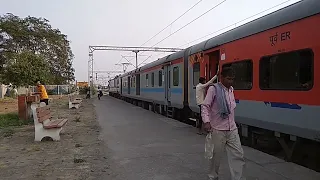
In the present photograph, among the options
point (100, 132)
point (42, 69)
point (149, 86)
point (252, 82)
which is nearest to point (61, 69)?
point (42, 69)

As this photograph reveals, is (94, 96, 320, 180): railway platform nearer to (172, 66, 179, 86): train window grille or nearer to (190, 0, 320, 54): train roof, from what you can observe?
(190, 0, 320, 54): train roof

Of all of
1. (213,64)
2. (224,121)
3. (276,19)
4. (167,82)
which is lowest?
(224,121)

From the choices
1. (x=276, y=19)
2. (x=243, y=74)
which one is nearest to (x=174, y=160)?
(x=243, y=74)

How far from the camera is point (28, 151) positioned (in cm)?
873

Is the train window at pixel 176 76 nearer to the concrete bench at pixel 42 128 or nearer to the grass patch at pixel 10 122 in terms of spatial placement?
the grass patch at pixel 10 122

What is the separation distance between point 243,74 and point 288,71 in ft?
6.46

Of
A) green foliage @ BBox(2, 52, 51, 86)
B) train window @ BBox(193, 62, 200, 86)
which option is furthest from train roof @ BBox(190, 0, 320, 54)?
green foliage @ BBox(2, 52, 51, 86)

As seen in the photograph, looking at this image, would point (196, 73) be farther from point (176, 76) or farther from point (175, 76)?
point (175, 76)

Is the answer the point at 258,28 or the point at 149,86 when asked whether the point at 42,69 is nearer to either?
the point at 149,86

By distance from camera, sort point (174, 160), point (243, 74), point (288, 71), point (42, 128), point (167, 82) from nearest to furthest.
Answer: point (288, 71), point (174, 160), point (243, 74), point (42, 128), point (167, 82)

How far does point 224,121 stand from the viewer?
5340mm

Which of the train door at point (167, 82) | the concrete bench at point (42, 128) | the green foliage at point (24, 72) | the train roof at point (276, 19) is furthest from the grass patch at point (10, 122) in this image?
the green foliage at point (24, 72)

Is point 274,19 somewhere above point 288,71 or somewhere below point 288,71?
above

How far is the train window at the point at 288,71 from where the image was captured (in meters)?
6.29
